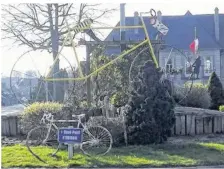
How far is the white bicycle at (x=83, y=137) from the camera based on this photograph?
26.5ft

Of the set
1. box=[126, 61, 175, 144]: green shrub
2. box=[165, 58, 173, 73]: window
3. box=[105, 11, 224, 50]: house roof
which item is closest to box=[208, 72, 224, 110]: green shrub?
box=[105, 11, 224, 50]: house roof

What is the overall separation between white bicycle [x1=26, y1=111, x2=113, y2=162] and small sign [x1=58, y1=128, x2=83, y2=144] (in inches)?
9.7

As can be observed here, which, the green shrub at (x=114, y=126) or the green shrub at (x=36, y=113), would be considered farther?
the green shrub at (x=36, y=113)

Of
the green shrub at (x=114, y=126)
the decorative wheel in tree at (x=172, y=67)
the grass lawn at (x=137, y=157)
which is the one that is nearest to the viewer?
the grass lawn at (x=137, y=157)

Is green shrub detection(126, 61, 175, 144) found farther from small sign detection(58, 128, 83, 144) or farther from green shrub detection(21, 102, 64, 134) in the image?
small sign detection(58, 128, 83, 144)

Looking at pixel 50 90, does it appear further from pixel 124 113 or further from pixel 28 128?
pixel 124 113

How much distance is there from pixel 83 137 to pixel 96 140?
227mm

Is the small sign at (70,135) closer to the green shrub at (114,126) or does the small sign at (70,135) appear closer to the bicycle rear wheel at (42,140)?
the bicycle rear wheel at (42,140)

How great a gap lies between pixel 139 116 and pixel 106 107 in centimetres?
99

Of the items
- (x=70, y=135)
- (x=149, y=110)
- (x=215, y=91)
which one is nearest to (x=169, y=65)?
(x=149, y=110)

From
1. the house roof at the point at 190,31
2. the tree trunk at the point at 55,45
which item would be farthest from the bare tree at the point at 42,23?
the house roof at the point at 190,31

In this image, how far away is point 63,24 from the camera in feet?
39.9

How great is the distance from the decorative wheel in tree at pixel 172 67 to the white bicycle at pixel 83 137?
152 cm

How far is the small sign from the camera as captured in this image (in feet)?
25.0
